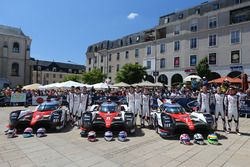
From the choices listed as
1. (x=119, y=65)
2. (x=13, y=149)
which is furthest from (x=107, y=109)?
(x=119, y=65)

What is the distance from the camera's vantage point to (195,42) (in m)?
31.0

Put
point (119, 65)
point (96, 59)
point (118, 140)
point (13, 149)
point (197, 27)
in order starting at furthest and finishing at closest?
point (96, 59) → point (119, 65) → point (197, 27) → point (118, 140) → point (13, 149)

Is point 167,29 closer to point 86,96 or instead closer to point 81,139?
point 86,96

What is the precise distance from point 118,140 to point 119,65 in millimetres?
37323

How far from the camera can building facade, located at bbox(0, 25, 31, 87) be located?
144ft

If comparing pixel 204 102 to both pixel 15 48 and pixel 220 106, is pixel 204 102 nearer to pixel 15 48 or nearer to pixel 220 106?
pixel 220 106

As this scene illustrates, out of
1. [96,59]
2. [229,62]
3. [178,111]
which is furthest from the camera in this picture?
[96,59]

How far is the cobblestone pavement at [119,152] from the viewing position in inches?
193

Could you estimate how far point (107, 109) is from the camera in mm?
8547

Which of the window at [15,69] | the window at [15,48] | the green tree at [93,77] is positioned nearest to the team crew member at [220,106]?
the green tree at [93,77]

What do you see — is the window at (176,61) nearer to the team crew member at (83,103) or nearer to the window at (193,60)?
the window at (193,60)

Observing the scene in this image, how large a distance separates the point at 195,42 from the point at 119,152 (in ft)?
93.9

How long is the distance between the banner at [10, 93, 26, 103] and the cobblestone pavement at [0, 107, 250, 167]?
44.9ft

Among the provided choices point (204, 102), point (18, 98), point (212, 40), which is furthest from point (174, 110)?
point (212, 40)
